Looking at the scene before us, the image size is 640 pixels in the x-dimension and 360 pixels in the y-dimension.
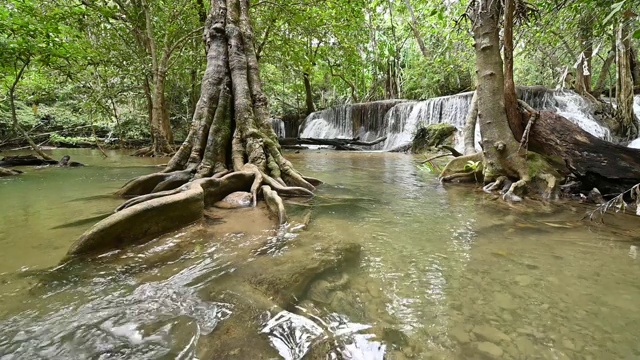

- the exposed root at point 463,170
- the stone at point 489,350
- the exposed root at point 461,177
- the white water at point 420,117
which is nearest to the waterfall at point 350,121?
the white water at point 420,117

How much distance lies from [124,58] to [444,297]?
47.8ft

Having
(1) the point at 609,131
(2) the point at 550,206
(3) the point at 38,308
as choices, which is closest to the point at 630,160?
(2) the point at 550,206

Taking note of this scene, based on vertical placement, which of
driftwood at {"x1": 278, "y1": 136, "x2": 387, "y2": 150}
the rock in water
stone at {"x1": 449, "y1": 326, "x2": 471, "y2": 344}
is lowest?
→ stone at {"x1": 449, "y1": 326, "x2": 471, "y2": 344}

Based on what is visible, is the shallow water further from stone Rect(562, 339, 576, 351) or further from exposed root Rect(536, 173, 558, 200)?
exposed root Rect(536, 173, 558, 200)

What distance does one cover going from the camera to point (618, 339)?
149cm

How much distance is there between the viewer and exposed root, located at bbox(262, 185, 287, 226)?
132 inches

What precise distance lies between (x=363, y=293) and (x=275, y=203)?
194cm

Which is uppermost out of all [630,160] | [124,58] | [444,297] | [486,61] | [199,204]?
[124,58]

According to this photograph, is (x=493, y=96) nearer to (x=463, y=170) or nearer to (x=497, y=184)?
(x=497, y=184)

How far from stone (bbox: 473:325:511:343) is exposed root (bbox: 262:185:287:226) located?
6.79ft

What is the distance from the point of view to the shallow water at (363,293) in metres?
1.46

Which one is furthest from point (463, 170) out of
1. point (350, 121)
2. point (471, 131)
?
point (350, 121)

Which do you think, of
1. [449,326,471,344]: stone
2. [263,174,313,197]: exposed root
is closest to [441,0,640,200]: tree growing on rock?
[263,174,313,197]: exposed root

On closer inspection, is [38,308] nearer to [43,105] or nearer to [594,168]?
[594,168]
